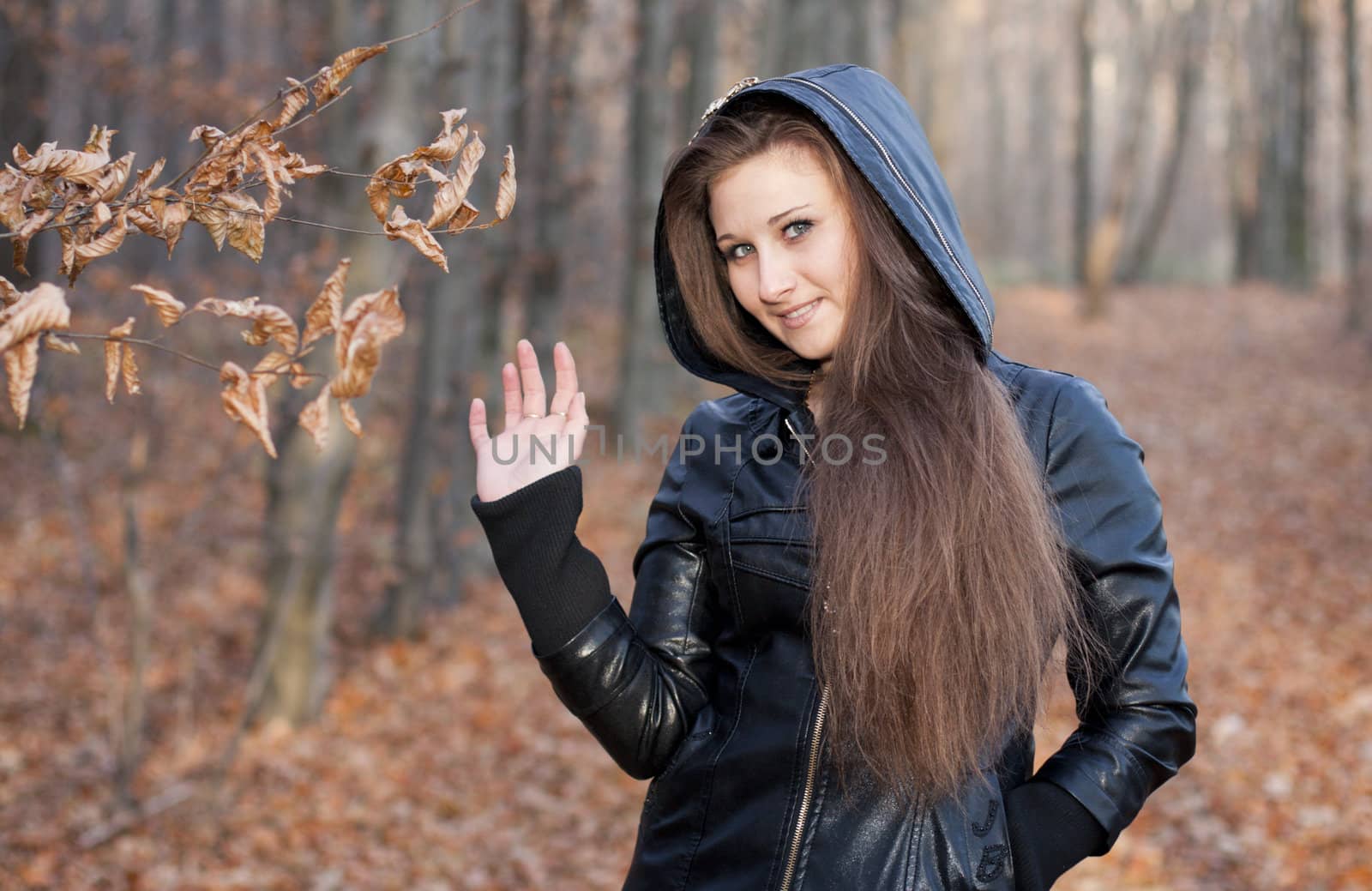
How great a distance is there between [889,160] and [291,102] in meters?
1.14

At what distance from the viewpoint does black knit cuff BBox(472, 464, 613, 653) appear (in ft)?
7.00

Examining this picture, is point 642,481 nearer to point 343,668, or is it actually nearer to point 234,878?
point 343,668

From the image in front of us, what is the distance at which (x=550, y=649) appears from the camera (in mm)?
2127

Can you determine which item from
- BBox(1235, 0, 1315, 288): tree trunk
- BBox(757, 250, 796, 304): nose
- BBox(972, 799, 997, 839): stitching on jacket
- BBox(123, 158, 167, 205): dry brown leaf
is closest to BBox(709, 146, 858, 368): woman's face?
BBox(757, 250, 796, 304): nose

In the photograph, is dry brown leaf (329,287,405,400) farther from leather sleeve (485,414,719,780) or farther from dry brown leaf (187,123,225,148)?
leather sleeve (485,414,719,780)

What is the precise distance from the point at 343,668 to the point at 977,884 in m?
6.53

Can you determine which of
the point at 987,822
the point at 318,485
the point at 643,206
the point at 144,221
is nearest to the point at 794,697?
the point at 987,822

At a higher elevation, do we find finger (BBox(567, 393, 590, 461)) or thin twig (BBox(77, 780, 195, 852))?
finger (BBox(567, 393, 590, 461))

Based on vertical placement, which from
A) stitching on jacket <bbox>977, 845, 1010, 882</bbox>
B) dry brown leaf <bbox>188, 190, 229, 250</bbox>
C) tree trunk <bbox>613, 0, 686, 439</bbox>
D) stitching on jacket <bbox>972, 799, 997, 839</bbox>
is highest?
tree trunk <bbox>613, 0, 686, 439</bbox>

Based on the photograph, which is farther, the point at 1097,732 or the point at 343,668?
the point at 343,668

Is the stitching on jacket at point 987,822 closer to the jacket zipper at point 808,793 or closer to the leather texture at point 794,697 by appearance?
the leather texture at point 794,697

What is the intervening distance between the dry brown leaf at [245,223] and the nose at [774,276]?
960mm

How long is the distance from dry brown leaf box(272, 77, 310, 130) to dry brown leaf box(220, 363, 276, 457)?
16.5 inches

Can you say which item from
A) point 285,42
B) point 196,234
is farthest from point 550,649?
point 196,234
